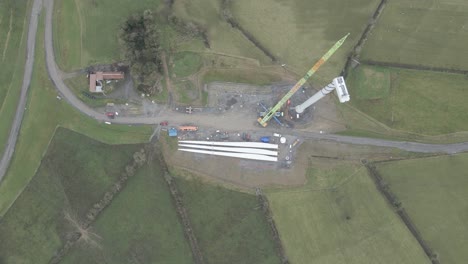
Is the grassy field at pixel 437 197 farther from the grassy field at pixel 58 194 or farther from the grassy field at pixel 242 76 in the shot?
the grassy field at pixel 58 194

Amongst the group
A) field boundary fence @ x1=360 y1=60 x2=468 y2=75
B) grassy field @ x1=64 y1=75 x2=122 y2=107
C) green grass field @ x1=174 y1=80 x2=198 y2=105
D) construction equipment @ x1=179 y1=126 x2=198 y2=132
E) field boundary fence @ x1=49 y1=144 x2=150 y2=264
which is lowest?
field boundary fence @ x1=49 y1=144 x2=150 y2=264

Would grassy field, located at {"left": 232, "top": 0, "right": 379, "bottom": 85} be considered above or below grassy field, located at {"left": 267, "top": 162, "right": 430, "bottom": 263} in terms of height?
above

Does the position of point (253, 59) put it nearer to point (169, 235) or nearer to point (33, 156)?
point (169, 235)

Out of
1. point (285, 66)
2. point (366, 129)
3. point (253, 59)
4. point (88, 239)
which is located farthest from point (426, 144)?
point (88, 239)

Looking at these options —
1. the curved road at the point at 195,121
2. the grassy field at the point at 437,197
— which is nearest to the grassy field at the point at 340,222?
the grassy field at the point at 437,197

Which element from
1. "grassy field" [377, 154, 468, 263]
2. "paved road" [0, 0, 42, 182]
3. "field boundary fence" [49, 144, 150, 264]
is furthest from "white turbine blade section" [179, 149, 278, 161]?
"paved road" [0, 0, 42, 182]

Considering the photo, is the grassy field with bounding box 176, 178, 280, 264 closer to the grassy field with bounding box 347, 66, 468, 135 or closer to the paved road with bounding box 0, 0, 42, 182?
the grassy field with bounding box 347, 66, 468, 135
